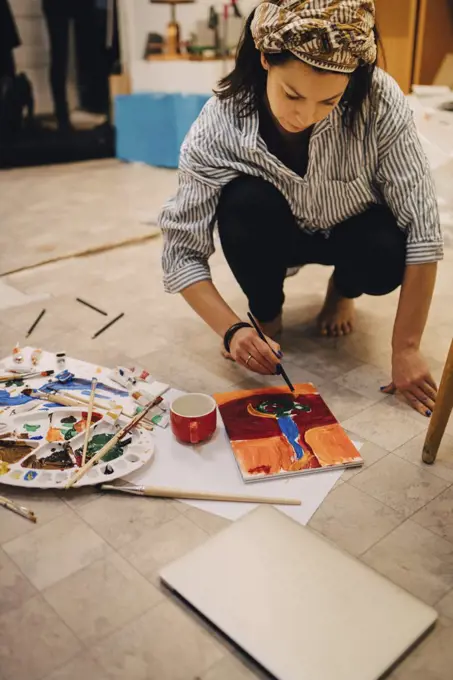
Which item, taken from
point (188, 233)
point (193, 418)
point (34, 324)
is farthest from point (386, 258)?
point (34, 324)

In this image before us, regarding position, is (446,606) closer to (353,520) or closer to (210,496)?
(353,520)

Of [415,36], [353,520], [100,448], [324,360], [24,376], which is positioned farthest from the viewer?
[415,36]

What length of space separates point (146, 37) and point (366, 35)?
3.10 metres

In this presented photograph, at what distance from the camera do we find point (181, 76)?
343 cm

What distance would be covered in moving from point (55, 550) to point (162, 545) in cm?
14

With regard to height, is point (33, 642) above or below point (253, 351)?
below

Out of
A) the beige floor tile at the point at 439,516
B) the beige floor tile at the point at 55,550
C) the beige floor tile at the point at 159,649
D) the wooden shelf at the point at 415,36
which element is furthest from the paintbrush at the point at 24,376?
the wooden shelf at the point at 415,36

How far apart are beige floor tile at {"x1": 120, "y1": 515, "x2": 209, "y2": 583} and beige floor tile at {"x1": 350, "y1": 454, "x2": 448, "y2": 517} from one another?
0.26 metres

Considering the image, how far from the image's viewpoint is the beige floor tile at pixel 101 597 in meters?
0.76

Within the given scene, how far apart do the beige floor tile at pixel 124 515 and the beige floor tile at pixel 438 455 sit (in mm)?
388

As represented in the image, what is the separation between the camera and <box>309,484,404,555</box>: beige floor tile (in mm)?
885

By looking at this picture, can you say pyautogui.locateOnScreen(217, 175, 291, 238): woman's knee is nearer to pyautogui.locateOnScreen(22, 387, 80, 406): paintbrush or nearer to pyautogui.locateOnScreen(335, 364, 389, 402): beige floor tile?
pyautogui.locateOnScreen(335, 364, 389, 402): beige floor tile

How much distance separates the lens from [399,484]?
3.26ft

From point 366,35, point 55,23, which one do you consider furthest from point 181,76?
point 366,35
